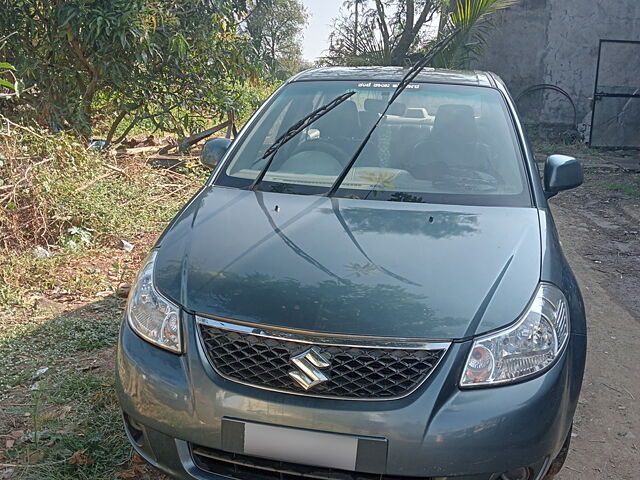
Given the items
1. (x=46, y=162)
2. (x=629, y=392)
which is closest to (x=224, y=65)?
(x=46, y=162)

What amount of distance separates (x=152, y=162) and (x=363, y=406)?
18.9 ft

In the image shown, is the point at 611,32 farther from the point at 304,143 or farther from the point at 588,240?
the point at 304,143

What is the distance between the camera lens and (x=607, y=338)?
3852mm

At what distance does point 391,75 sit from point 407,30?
1069 centimetres

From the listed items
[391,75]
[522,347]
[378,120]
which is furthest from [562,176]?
[522,347]

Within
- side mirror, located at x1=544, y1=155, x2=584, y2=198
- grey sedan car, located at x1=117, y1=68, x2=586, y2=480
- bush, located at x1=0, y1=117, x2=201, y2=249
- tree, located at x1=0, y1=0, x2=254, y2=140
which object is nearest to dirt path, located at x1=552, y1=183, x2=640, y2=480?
grey sedan car, located at x1=117, y1=68, x2=586, y2=480

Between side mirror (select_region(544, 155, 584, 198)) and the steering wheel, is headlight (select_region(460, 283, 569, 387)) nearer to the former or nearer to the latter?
side mirror (select_region(544, 155, 584, 198))

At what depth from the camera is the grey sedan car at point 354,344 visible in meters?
1.82

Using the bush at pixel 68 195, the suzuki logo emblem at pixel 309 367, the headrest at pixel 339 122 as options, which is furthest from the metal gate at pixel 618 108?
the suzuki logo emblem at pixel 309 367

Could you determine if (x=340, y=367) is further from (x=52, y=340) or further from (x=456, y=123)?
(x=52, y=340)

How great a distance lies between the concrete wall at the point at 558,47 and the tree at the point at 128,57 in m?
7.34

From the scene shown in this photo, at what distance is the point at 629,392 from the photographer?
10.6 ft

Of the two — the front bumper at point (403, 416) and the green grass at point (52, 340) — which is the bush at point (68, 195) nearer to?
the green grass at point (52, 340)

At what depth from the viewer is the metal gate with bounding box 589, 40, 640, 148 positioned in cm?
1219
